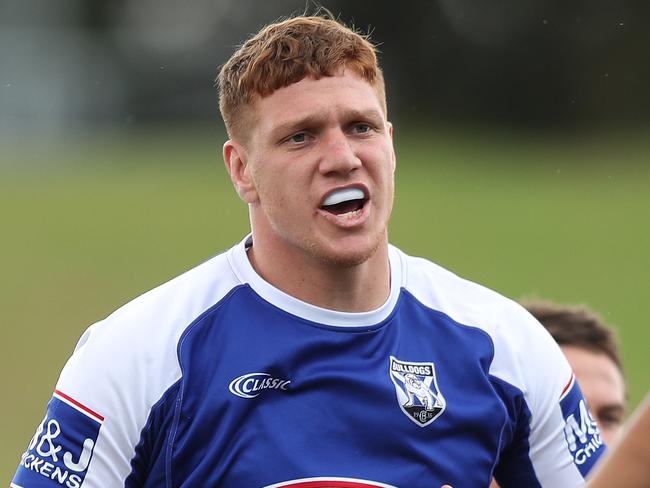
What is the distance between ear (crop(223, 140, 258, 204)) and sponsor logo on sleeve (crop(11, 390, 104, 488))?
2.66ft

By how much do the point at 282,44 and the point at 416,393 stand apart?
43.3 inches

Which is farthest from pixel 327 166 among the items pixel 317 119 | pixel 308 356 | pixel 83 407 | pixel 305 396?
pixel 83 407

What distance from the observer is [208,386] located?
4023 mm

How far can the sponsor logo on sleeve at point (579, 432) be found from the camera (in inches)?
168

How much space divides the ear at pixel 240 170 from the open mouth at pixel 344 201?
0.93 feet

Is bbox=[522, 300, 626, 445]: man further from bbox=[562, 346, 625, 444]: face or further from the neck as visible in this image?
the neck

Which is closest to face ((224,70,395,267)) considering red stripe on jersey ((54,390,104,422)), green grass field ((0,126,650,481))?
red stripe on jersey ((54,390,104,422))

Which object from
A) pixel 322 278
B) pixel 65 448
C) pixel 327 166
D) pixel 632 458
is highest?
pixel 327 166

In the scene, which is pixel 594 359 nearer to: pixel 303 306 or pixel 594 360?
pixel 594 360

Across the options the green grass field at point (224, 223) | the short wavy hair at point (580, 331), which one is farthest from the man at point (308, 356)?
the green grass field at point (224, 223)

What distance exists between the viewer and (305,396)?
4105 mm

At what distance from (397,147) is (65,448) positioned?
92.0 ft

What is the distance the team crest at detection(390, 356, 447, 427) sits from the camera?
163 inches

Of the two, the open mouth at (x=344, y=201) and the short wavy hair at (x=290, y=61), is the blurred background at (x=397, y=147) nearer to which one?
the short wavy hair at (x=290, y=61)
